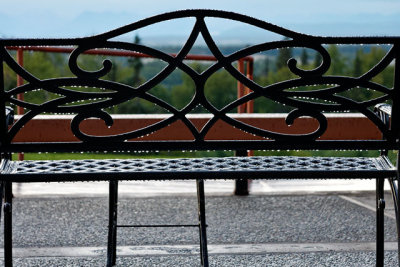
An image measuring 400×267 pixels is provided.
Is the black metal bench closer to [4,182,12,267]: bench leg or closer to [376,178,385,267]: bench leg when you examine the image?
[4,182,12,267]: bench leg

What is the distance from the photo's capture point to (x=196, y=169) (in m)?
2.71

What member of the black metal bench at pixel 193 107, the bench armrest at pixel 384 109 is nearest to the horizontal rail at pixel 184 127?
the bench armrest at pixel 384 109

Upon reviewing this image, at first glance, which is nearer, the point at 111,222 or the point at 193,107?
the point at 193,107

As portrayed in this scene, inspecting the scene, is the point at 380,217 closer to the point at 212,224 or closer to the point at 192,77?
the point at 192,77

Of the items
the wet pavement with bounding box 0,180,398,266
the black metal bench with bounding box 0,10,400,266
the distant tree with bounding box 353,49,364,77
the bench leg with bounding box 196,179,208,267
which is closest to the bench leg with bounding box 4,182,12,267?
the black metal bench with bounding box 0,10,400,266

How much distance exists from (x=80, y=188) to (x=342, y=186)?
1.72 m

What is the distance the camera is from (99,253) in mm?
3658

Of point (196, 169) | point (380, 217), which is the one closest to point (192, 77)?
point (196, 169)

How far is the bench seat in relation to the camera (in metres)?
2.66

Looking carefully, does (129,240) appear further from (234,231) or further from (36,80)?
(36,80)

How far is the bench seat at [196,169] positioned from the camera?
2.66 m

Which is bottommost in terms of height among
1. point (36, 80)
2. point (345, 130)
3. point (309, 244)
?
point (309, 244)

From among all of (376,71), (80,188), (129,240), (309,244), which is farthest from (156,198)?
(376,71)

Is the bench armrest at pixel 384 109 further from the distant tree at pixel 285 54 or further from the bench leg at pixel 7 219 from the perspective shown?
the bench leg at pixel 7 219
